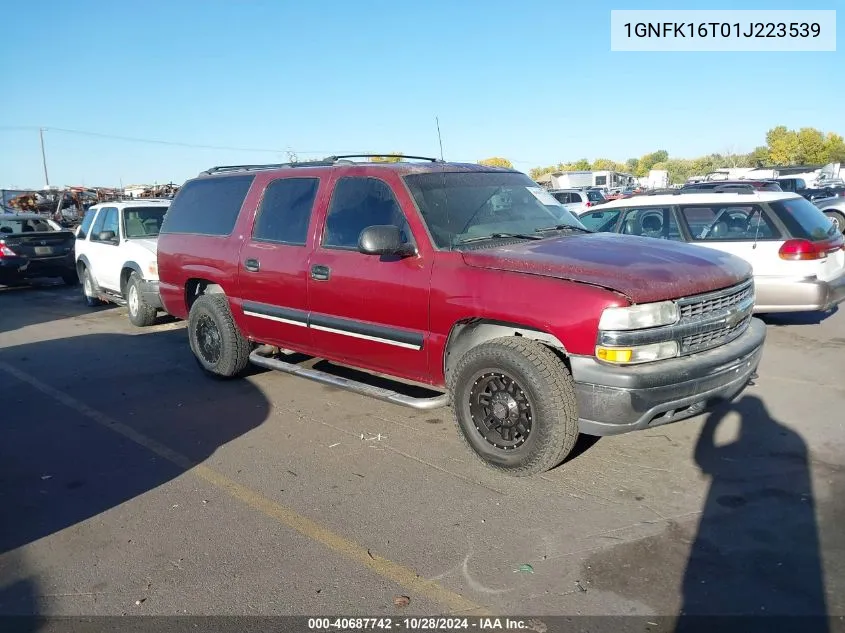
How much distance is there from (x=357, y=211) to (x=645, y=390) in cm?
248

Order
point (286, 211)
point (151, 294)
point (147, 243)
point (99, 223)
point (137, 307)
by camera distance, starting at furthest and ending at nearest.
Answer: point (99, 223) < point (147, 243) < point (137, 307) < point (151, 294) < point (286, 211)

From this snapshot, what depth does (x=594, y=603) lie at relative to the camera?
293 centimetres

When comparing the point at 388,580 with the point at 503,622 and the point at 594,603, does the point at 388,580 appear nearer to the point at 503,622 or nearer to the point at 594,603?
the point at 503,622

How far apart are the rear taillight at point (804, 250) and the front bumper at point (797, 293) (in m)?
0.23

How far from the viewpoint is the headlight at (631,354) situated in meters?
3.71

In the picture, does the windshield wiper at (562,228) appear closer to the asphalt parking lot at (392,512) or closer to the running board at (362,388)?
the running board at (362,388)

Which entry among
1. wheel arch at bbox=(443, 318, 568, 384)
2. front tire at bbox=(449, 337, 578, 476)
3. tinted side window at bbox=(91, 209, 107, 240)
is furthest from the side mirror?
tinted side window at bbox=(91, 209, 107, 240)

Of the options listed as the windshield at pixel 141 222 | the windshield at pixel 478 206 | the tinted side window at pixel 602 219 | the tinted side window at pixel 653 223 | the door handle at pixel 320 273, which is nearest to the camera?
the windshield at pixel 478 206

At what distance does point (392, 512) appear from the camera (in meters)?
3.83

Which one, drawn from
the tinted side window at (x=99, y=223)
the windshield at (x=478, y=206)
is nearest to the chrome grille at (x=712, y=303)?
the windshield at (x=478, y=206)

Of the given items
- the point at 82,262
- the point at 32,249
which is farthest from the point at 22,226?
the point at 82,262

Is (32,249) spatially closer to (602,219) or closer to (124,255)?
(124,255)

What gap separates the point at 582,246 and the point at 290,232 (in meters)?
2.38

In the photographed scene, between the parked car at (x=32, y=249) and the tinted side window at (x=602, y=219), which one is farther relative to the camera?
the parked car at (x=32, y=249)
